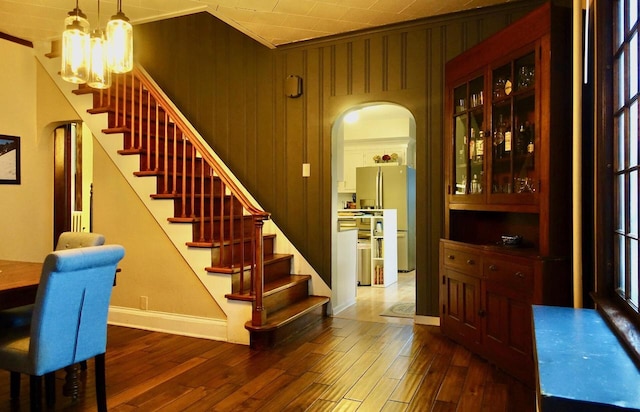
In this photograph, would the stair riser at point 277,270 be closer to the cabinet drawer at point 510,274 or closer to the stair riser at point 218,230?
the stair riser at point 218,230

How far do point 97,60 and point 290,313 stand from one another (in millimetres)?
2380

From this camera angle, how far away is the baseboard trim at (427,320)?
4117mm

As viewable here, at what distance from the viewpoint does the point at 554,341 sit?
5.10 ft

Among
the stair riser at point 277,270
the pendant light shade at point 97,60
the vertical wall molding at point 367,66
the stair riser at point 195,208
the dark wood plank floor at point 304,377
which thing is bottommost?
the dark wood plank floor at point 304,377

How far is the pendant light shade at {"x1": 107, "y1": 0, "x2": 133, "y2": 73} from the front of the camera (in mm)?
2520

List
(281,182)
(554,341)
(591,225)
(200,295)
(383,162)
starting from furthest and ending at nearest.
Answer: (383,162) → (281,182) → (200,295) → (591,225) → (554,341)

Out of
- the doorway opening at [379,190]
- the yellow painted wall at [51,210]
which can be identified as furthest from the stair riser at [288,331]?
the doorway opening at [379,190]

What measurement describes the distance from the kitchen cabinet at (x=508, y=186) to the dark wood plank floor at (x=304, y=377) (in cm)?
29

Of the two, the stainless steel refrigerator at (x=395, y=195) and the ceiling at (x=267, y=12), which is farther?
the stainless steel refrigerator at (x=395, y=195)

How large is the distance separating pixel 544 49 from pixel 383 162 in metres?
5.50

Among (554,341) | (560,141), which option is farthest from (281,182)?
(554,341)

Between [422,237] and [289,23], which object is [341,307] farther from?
[289,23]

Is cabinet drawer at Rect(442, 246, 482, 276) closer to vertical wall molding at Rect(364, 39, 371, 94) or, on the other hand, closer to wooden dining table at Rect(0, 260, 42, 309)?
vertical wall molding at Rect(364, 39, 371, 94)

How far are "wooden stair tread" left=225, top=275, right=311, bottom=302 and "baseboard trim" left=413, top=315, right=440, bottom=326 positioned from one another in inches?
44.0
